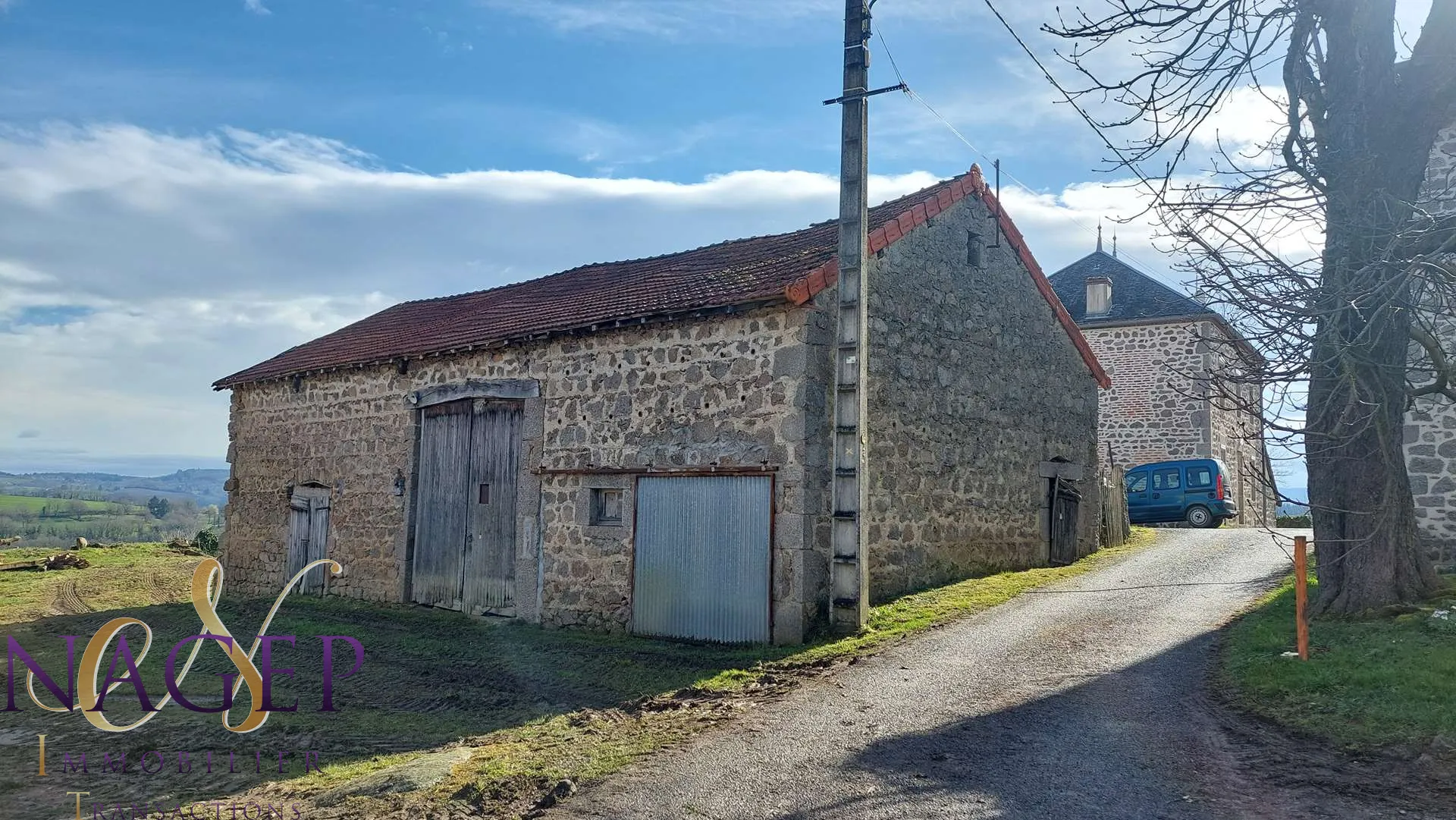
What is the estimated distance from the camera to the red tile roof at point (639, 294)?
1050 cm

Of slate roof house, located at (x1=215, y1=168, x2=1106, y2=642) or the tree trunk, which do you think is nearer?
the tree trunk

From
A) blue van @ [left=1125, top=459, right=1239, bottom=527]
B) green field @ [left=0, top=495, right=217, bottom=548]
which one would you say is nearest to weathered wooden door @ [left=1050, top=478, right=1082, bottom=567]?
blue van @ [left=1125, top=459, right=1239, bottom=527]

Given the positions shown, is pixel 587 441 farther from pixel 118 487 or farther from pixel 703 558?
pixel 118 487

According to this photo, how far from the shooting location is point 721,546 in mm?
10062

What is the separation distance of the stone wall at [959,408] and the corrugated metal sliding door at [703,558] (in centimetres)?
124

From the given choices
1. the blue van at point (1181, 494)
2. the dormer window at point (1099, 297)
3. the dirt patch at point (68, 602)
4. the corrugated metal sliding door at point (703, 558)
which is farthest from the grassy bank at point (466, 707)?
the dormer window at point (1099, 297)

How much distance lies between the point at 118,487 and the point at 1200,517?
3504 inches

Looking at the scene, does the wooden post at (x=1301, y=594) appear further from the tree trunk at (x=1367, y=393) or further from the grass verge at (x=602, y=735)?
the grass verge at (x=602, y=735)

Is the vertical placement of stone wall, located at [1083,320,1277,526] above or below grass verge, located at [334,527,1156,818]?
above

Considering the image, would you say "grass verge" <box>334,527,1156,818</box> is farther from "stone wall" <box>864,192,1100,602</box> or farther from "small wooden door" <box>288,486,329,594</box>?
"small wooden door" <box>288,486,329,594</box>

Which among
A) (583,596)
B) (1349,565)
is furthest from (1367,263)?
(583,596)

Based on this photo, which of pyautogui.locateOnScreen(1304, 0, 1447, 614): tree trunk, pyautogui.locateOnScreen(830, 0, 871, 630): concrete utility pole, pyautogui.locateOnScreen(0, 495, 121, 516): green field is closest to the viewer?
pyautogui.locateOnScreen(1304, 0, 1447, 614): tree trunk

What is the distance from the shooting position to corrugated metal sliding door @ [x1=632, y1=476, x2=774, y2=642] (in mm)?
9781

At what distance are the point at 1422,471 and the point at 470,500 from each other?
11.8 metres
